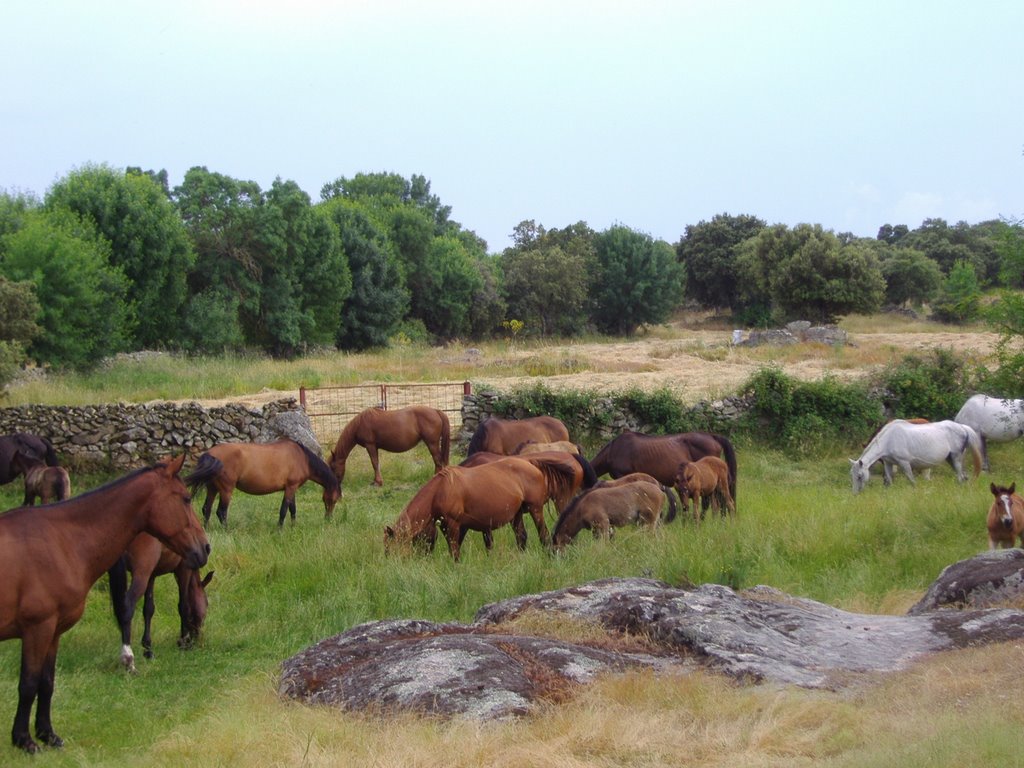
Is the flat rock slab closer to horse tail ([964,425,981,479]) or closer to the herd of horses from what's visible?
the herd of horses

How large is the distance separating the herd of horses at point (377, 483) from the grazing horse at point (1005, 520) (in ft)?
0.06

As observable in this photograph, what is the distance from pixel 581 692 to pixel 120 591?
4.84 metres

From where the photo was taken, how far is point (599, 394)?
2339 centimetres

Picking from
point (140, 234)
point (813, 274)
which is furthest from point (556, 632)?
point (813, 274)

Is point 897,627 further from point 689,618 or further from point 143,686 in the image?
point 143,686

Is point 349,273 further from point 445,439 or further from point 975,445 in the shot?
point 975,445

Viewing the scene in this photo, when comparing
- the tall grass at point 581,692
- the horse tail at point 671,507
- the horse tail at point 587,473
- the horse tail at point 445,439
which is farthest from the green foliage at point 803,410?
the horse tail at point 587,473

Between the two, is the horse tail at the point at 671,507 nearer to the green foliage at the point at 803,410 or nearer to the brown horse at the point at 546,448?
the brown horse at the point at 546,448

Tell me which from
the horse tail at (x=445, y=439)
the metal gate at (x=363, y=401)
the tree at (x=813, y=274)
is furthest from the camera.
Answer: the tree at (x=813, y=274)

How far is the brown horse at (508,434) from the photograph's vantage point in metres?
18.6

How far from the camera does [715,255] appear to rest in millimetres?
76438

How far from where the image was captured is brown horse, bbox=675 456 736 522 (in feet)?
47.4

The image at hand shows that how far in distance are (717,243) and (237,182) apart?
42775 mm

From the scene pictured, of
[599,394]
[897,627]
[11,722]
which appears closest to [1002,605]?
[897,627]
